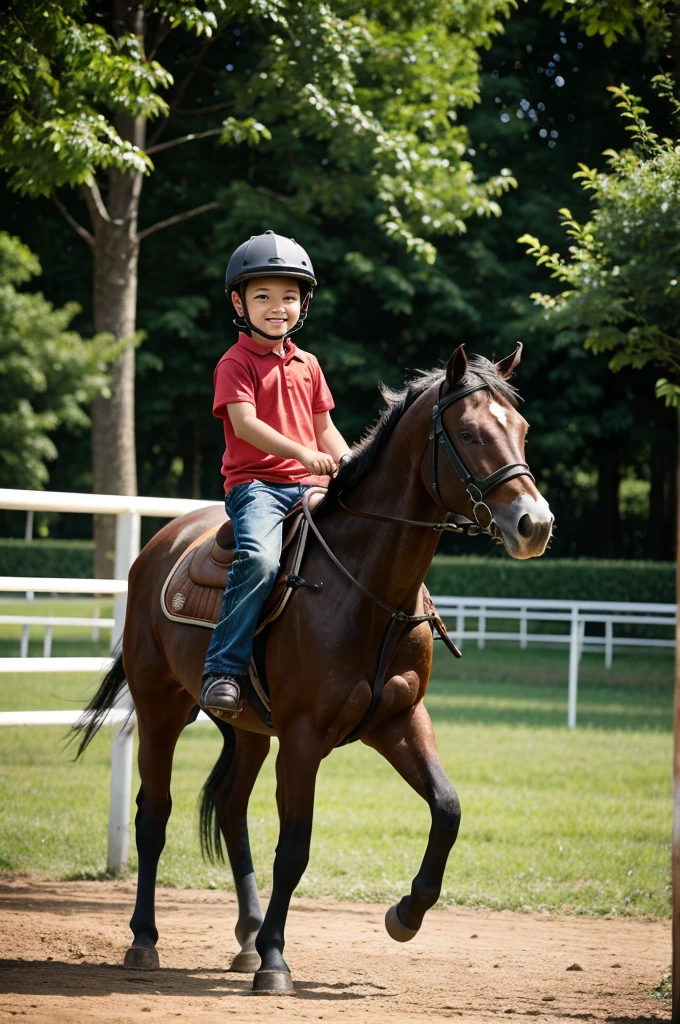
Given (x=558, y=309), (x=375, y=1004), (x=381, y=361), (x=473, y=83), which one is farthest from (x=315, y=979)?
(x=381, y=361)

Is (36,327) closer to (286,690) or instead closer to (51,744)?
(51,744)

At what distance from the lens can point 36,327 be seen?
2641 centimetres

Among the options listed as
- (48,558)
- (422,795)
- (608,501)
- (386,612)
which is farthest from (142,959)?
(608,501)

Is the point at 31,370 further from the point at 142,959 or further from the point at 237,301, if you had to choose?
the point at 142,959

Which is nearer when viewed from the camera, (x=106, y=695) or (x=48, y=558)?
(x=106, y=695)

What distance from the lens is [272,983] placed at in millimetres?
4656

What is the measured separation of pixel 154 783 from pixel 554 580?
779 inches

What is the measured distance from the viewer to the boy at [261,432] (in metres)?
4.78

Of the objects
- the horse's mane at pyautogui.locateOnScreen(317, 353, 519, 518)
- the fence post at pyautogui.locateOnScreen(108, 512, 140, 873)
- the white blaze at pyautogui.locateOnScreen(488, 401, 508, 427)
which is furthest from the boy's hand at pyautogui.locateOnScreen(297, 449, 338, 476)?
the fence post at pyautogui.locateOnScreen(108, 512, 140, 873)

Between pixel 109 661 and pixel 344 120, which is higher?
pixel 344 120

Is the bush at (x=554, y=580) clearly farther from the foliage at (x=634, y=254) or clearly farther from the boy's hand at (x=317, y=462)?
the boy's hand at (x=317, y=462)

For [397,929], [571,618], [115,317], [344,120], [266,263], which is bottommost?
[397,929]

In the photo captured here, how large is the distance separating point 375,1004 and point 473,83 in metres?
15.4

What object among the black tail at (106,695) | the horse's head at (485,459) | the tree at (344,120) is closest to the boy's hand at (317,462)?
the horse's head at (485,459)
